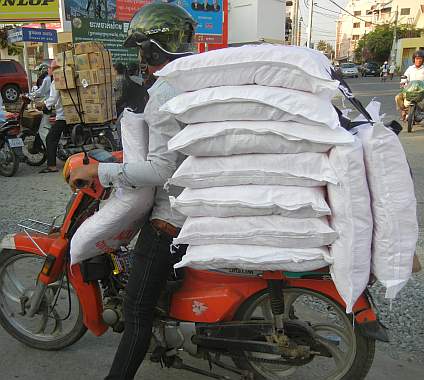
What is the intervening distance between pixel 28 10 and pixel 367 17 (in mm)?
80692

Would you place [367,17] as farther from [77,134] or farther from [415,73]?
[77,134]

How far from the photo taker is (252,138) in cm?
188

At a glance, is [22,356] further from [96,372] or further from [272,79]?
[272,79]

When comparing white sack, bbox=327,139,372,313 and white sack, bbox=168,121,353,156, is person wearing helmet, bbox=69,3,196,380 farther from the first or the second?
white sack, bbox=327,139,372,313

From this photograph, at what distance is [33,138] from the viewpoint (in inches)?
326

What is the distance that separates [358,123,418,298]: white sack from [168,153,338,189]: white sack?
0.54ft

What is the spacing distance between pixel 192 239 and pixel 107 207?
507 millimetres

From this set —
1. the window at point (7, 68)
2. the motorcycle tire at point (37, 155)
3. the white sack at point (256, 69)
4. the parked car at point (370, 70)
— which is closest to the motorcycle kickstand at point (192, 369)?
the white sack at point (256, 69)

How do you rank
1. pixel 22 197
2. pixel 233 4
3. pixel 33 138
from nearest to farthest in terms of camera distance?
pixel 22 197 < pixel 33 138 < pixel 233 4

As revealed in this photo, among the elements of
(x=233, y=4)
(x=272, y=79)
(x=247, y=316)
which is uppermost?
(x=233, y=4)

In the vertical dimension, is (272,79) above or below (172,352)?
above

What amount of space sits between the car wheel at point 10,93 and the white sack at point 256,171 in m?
18.1

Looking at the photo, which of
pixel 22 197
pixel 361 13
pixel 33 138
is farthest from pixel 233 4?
pixel 361 13

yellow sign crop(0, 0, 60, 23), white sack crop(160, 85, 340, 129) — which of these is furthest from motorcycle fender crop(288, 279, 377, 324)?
yellow sign crop(0, 0, 60, 23)
